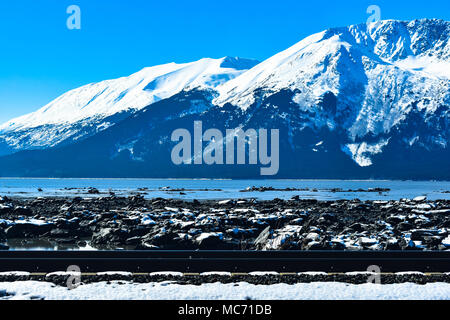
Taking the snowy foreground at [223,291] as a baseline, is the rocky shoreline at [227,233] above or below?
below

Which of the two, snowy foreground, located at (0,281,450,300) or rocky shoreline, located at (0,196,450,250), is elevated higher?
snowy foreground, located at (0,281,450,300)

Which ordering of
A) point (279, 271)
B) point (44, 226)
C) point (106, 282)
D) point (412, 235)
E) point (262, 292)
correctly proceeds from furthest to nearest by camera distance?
point (44, 226)
point (412, 235)
point (279, 271)
point (106, 282)
point (262, 292)

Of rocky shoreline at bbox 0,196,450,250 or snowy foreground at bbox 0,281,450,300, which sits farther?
rocky shoreline at bbox 0,196,450,250

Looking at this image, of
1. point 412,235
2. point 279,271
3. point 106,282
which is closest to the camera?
point 106,282

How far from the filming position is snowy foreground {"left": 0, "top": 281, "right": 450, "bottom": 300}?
11.2 meters

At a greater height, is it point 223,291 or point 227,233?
point 223,291

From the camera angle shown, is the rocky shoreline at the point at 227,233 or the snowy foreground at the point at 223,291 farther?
the rocky shoreline at the point at 227,233

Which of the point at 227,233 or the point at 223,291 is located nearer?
the point at 223,291

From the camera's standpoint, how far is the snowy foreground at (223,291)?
1117 cm

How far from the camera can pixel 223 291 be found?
11.6m
